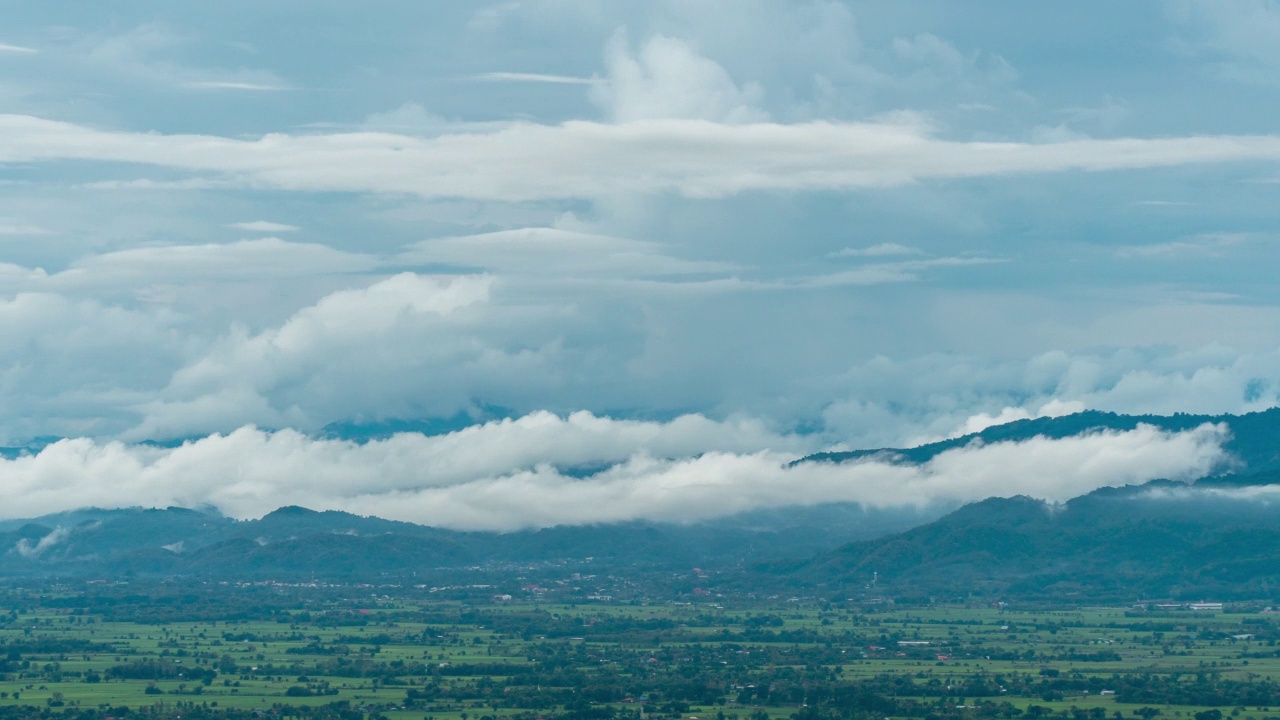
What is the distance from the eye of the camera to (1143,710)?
197500 mm

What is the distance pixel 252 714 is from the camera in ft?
645

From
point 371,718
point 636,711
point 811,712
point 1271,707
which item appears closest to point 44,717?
point 371,718

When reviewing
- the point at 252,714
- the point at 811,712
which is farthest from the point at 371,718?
the point at 811,712

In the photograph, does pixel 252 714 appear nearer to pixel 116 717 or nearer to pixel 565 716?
pixel 116 717

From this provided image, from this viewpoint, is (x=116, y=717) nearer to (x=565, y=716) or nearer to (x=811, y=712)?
(x=565, y=716)

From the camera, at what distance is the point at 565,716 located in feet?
634

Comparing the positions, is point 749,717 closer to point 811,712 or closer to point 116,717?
point 811,712

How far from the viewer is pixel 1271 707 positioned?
199 metres

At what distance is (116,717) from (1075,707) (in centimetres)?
9794

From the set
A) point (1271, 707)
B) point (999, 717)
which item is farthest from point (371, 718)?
point (1271, 707)

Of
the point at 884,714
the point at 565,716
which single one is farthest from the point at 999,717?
the point at 565,716

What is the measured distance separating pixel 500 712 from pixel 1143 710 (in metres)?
65.6

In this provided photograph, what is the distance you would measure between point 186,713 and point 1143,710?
320 ft

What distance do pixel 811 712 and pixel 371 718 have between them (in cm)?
4398
